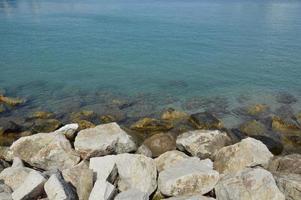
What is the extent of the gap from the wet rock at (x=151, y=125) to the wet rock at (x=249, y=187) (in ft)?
21.1

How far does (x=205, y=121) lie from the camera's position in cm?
1602

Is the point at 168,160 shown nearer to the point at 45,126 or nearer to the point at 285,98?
the point at 45,126

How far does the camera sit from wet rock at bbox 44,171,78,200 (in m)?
8.66

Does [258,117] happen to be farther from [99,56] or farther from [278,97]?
[99,56]

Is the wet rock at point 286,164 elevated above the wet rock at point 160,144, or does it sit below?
above

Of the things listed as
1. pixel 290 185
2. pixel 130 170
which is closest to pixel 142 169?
pixel 130 170

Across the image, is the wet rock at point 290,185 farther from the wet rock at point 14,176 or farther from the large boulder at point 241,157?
the wet rock at point 14,176

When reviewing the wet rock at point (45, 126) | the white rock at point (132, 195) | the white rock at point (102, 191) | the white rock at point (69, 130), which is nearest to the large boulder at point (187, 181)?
the white rock at point (132, 195)

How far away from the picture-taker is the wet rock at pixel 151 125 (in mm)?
15453

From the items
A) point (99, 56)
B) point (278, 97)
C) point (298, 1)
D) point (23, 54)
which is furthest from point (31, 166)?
point (298, 1)

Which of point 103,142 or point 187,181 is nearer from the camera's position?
point 187,181

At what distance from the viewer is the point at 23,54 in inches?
1190

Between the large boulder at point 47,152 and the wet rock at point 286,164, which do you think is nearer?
the wet rock at point 286,164

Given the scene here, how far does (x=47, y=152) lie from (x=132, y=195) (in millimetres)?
4034
